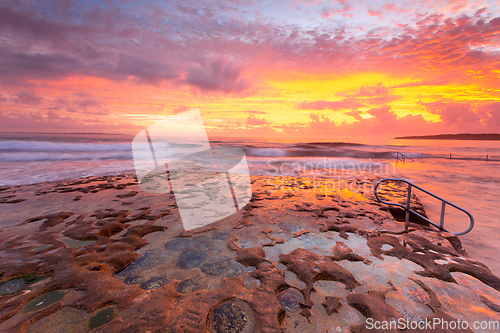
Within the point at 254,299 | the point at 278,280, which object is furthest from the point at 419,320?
the point at 254,299

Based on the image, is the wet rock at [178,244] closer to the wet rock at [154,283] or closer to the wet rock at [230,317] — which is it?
the wet rock at [154,283]

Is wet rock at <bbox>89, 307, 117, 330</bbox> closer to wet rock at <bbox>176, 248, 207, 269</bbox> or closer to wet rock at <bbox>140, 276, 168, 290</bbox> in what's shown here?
wet rock at <bbox>140, 276, 168, 290</bbox>

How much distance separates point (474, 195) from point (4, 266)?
13.9m

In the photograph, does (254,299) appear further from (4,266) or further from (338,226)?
(4,266)

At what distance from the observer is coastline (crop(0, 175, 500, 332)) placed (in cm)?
214

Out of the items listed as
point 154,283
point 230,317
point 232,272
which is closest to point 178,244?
point 154,283

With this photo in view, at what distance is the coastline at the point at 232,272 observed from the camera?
2143mm

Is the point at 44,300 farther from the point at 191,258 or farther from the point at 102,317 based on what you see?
the point at 191,258

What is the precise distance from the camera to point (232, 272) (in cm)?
288

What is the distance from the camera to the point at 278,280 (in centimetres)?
269

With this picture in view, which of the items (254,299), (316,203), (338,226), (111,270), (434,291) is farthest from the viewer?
(316,203)

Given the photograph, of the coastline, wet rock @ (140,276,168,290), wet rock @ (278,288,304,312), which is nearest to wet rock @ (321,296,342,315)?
the coastline

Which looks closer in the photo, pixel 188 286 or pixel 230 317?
pixel 230 317

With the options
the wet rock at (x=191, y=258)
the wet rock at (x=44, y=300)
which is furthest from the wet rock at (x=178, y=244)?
the wet rock at (x=44, y=300)
